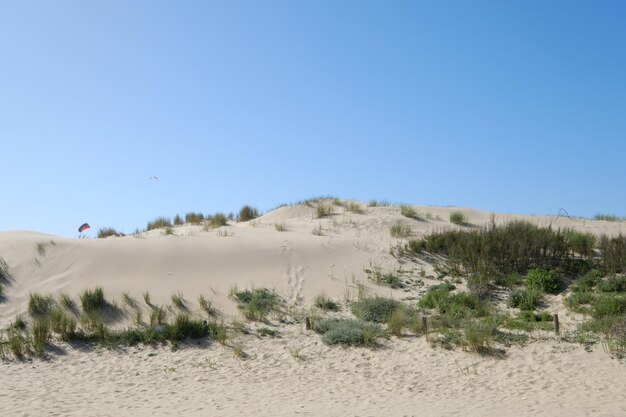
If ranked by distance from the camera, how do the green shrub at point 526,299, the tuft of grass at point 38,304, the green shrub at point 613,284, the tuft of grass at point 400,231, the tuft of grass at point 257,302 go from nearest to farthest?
the tuft of grass at point 257,302 < the tuft of grass at point 38,304 < the green shrub at point 526,299 < the green shrub at point 613,284 < the tuft of grass at point 400,231

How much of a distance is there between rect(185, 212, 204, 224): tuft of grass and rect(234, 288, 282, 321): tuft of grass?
8.08 m

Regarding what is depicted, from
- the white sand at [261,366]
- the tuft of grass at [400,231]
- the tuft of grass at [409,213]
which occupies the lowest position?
the white sand at [261,366]

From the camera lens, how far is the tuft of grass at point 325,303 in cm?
1483

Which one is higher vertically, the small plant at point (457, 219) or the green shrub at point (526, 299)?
the small plant at point (457, 219)

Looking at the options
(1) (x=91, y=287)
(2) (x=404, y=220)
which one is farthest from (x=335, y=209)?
(1) (x=91, y=287)

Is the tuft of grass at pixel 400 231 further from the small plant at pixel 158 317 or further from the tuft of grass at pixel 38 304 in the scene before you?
the tuft of grass at pixel 38 304

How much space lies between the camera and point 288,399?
9.05 m

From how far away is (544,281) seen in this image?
15.4 meters

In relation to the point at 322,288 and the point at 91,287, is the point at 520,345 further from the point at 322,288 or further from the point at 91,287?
the point at 91,287

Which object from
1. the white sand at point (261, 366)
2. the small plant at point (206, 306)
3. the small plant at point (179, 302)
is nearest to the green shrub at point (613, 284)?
the white sand at point (261, 366)

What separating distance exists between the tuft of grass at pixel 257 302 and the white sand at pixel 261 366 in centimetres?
38

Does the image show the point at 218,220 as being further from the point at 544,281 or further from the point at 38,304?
the point at 544,281

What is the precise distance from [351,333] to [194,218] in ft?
42.0

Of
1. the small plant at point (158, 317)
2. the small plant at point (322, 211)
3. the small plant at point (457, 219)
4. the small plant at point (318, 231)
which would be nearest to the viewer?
the small plant at point (158, 317)
